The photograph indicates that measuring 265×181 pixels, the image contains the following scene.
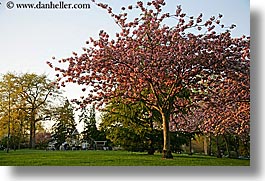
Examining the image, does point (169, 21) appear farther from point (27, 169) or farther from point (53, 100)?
point (27, 169)

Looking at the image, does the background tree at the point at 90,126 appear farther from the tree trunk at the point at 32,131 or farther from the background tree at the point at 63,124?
the tree trunk at the point at 32,131

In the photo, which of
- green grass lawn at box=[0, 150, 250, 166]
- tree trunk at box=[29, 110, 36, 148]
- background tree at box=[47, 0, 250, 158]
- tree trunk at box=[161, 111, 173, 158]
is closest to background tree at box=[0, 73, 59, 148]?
tree trunk at box=[29, 110, 36, 148]

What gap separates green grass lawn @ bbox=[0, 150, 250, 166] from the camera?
15.5 feet

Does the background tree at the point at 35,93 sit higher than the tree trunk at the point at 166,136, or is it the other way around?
the background tree at the point at 35,93

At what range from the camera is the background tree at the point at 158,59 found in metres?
4.86

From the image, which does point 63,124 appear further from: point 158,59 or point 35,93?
point 158,59

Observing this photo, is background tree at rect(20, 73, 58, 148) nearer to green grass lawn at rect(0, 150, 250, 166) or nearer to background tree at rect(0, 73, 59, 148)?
background tree at rect(0, 73, 59, 148)

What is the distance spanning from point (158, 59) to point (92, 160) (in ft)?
3.75

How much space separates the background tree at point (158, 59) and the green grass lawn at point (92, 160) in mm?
187

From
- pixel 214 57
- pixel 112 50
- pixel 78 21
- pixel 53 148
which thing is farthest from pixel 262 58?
pixel 53 148

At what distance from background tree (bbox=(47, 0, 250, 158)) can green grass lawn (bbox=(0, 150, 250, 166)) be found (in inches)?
7.4

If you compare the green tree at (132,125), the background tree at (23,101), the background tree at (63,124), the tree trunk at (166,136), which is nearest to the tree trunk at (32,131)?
the background tree at (23,101)

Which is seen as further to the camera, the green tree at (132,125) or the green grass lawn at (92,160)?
the green tree at (132,125)

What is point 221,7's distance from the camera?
4.85 m
